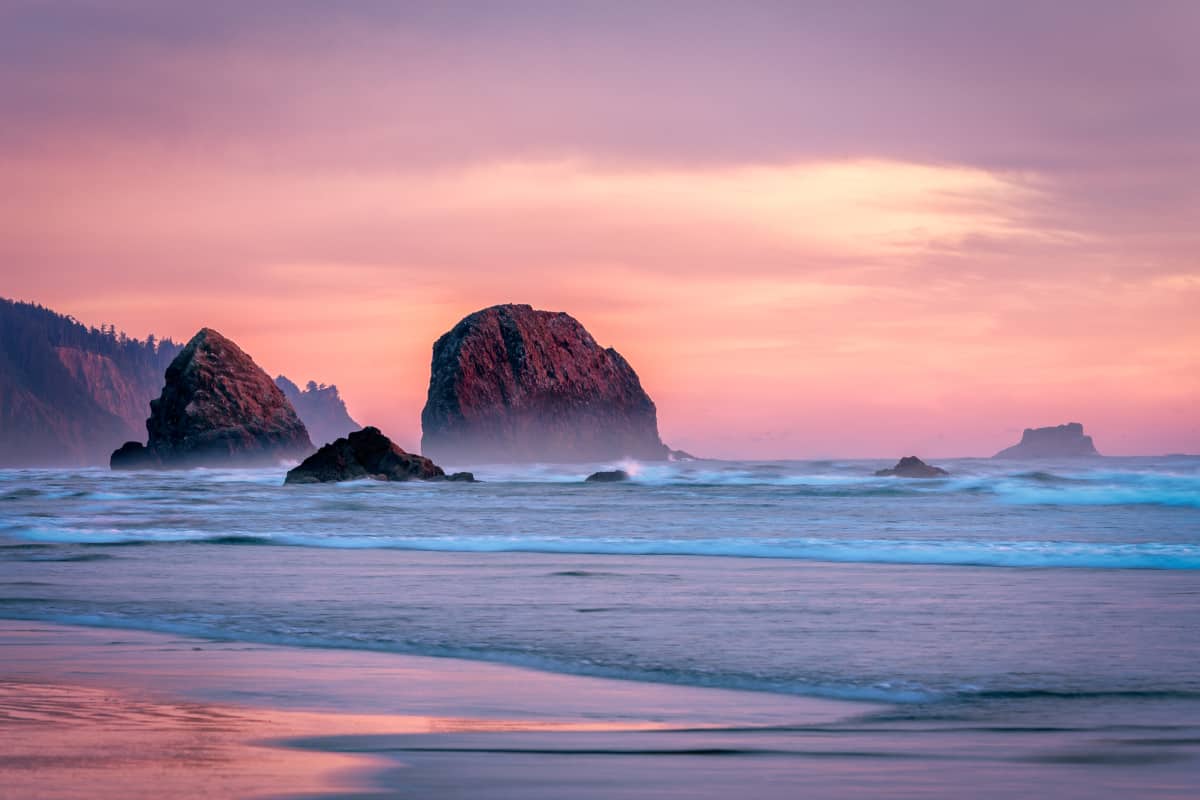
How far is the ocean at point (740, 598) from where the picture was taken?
6066mm

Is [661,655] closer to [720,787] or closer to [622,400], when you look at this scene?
[720,787]

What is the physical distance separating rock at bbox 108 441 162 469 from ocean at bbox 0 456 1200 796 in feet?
241

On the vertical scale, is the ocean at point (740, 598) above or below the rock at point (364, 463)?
below

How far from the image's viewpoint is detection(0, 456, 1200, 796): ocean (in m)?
6.07

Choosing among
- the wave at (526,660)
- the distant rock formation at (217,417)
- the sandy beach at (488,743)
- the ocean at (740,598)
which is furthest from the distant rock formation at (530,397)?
the sandy beach at (488,743)

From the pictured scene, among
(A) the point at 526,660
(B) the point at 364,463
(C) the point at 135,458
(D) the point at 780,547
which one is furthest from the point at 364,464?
(C) the point at 135,458

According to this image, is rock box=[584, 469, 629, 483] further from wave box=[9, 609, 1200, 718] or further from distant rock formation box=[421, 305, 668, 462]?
distant rock formation box=[421, 305, 668, 462]

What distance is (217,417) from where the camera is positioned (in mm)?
93875

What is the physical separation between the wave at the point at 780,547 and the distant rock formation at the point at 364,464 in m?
28.1

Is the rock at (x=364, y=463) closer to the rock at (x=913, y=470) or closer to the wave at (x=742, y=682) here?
the rock at (x=913, y=470)

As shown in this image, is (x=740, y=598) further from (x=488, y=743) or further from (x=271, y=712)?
(x=488, y=743)

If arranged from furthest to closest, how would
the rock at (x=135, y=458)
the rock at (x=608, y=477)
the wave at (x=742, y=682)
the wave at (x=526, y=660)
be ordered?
the rock at (x=135, y=458)
the rock at (x=608, y=477)
the wave at (x=526, y=660)
the wave at (x=742, y=682)

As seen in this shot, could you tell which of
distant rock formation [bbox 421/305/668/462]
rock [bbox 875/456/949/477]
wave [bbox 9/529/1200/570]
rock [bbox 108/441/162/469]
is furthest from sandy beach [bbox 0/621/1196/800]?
distant rock formation [bbox 421/305/668/462]

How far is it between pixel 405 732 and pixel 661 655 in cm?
246
